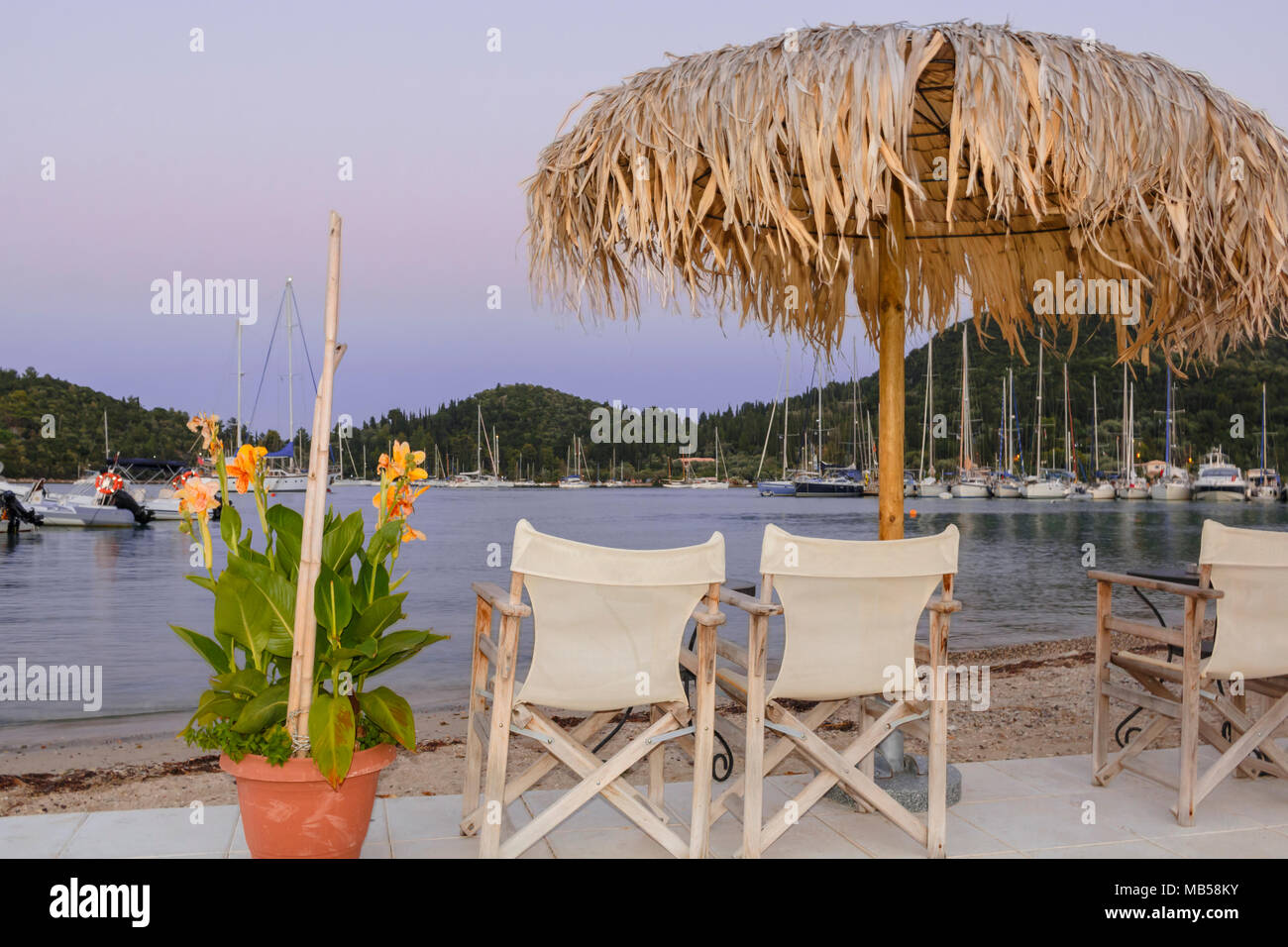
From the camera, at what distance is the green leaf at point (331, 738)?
2.34 m

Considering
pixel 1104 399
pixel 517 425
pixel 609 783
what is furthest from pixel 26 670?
pixel 517 425

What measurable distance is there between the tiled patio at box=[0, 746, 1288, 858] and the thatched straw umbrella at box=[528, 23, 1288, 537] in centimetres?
103

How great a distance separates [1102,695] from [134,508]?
39.5 m

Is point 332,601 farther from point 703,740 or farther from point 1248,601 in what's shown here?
point 1248,601

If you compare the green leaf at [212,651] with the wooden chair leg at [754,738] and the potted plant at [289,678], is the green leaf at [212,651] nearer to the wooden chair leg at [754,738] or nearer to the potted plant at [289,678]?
the potted plant at [289,678]

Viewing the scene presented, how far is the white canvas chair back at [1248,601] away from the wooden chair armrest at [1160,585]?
96 mm

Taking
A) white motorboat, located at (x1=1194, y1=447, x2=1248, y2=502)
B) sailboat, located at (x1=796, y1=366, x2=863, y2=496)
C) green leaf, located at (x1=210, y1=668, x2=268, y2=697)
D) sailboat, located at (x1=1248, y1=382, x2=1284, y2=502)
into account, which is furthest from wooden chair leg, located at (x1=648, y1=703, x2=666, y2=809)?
sailboat, located at (x1=1248, y1=382, x2=1284, y2=502)

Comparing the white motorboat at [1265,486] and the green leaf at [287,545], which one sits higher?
the green leaf at [287,545]

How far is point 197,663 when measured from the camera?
10570 mm

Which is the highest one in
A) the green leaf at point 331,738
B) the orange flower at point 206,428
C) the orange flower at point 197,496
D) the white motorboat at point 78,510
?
the orange flower at point 206,428

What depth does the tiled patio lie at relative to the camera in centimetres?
273

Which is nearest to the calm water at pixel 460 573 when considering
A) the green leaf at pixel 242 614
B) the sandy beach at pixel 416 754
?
the sandy beach at pixel 416 754

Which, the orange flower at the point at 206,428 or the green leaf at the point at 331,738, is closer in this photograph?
the green leaf at the point at 331,738
